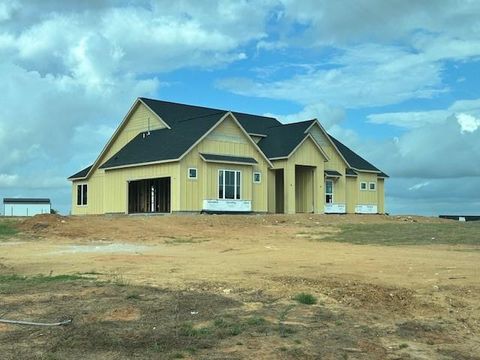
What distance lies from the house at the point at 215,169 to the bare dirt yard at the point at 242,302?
15999 millimetres

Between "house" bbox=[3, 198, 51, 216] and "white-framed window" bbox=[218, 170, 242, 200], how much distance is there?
21.5 m

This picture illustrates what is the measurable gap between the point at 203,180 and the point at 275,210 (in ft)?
27.1

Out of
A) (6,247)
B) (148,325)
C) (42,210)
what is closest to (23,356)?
(148,325)

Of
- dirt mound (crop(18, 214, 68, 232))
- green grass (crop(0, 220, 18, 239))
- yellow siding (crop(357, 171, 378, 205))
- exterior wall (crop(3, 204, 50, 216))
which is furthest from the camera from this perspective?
exterior wall (crop(3, 204, 50, 216))

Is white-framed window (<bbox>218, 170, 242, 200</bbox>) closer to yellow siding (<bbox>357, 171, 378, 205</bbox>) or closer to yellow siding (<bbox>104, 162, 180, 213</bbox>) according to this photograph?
yellow siding (<bbox>104, 162, 180, 213</bbox>)

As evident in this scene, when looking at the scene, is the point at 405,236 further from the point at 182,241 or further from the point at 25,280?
the point at 25,280

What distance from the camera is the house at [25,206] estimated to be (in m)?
52.8

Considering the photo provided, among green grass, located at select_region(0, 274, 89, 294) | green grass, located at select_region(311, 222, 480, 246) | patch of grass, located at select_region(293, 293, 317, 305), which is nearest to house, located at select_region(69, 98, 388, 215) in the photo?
green grass, located at select_region(311, 222, 480, 246)

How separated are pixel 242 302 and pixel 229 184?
1064 inches

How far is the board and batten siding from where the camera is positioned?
117ft

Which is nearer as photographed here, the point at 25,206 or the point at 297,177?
the point at 297,177

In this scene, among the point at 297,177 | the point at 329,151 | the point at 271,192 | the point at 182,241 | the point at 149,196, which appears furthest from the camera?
the point at 329,151

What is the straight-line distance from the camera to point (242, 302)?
10.4 m

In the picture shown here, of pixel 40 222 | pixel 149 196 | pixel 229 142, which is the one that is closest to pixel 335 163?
pixel 229 142
